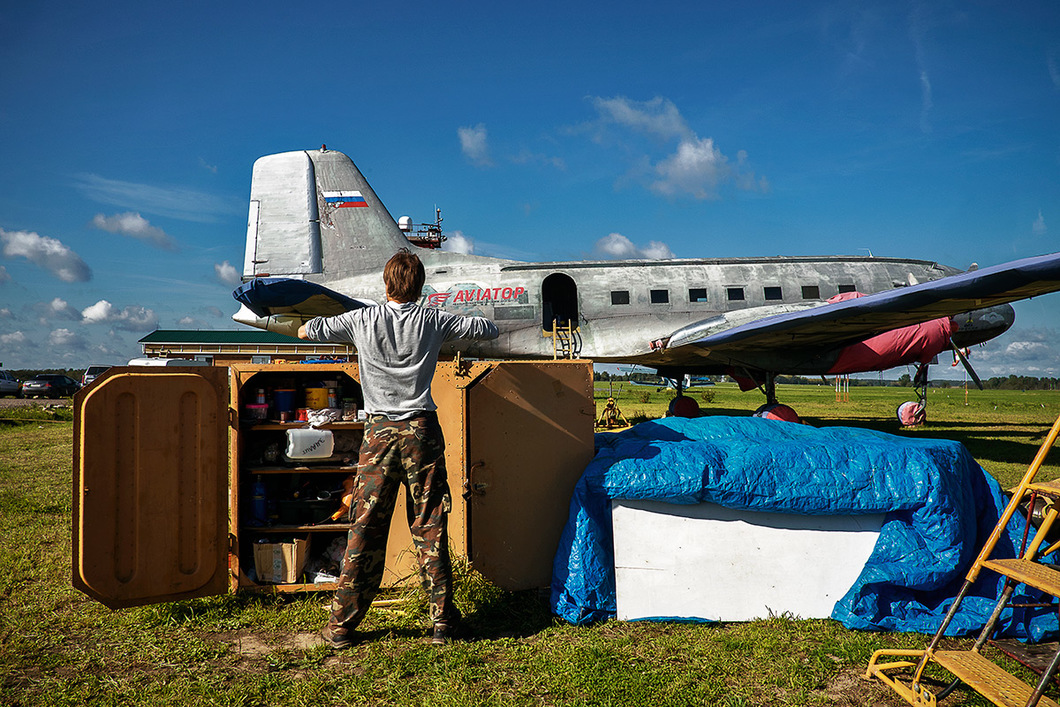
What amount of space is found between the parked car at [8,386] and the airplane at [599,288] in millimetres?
35116

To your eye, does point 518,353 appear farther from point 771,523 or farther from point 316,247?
→ point 771,523

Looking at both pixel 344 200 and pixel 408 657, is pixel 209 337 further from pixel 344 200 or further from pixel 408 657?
pixel 408 657

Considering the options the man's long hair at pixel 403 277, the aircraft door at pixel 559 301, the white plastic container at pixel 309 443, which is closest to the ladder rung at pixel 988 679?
the man's long hair at pixel 403 277

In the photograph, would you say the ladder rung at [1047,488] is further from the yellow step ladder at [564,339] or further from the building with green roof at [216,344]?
the building with green roof at [216,344]

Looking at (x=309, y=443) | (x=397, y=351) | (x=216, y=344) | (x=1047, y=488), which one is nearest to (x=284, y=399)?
(x=309, y=443)

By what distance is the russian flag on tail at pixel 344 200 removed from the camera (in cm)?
1448

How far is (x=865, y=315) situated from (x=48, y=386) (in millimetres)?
44744

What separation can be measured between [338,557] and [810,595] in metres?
3.40

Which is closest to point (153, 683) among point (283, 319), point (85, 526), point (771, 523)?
point (85, 526)

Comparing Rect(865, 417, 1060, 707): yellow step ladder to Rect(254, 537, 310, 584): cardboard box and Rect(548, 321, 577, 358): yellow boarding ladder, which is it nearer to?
Rect(254, 537, 310, 584): cardboard box

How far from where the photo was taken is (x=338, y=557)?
462 cm

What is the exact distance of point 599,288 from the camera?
13875mm

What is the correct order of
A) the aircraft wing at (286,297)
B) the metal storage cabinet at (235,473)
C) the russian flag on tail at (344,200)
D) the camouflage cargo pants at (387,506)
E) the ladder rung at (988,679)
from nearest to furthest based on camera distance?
the ladder rung at (988,679) → the camouflage cargo pants at (387,506) → the metal storage cabinet at (235,473) → the aircraft wing at (286,297) → the russian flag on tail at (344,200)

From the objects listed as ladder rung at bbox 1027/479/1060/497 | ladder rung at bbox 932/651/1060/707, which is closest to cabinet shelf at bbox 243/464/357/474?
ladder rung at bbox 932/651/1060/707
